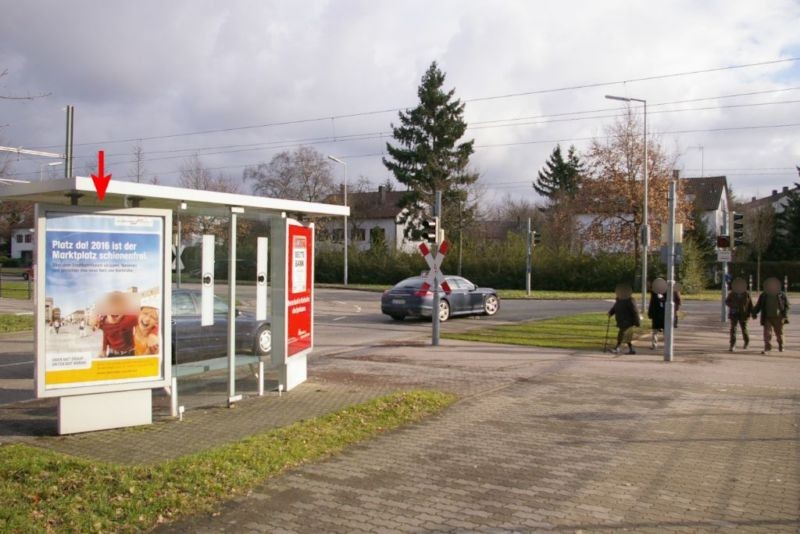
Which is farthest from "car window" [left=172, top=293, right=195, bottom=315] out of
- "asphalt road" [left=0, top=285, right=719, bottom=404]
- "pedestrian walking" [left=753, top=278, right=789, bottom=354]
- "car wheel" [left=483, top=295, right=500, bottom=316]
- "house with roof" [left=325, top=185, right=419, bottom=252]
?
"house with roof" [left=325, top=185, right=419, bottom=252]

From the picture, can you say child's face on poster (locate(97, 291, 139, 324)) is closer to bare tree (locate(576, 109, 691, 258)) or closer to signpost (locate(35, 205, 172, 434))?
signpost (locate(35, 205, 172, 434))

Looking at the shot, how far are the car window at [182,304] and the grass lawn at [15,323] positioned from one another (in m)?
11.2

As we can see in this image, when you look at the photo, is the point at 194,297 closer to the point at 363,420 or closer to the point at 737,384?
the point at 363,420

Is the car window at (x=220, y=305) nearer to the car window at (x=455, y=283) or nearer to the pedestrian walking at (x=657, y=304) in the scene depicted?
the pedestrian walking at (x=657, y=304)

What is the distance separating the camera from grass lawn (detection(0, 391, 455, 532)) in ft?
15.8

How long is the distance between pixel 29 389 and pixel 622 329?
11191 mm

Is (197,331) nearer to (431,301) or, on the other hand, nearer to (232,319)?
(232,319)

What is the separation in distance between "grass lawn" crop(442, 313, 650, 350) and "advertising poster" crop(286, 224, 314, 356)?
26.1 feet

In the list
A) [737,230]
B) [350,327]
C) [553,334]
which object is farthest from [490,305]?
[737,230]

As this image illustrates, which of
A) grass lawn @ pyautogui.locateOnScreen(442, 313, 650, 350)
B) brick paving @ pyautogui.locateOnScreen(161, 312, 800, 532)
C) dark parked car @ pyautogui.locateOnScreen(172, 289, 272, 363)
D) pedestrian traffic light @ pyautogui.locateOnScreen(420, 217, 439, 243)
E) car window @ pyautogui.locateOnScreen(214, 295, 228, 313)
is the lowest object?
brick paving @ pyautogui.locateOnScreen(161, 312, 800, 532)

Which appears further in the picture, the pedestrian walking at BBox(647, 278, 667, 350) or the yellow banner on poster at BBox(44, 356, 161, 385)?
the pedestrian walking at BBox(647, 278, 667, 350)

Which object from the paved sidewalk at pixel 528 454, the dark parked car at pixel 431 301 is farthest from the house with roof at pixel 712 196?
the paved sidewalk at pixel 528 454

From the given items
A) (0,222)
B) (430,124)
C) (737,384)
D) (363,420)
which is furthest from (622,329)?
(430,124)

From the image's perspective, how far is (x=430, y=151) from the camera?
177ft
